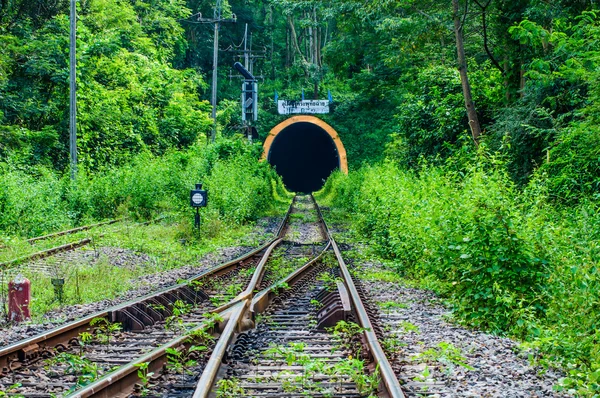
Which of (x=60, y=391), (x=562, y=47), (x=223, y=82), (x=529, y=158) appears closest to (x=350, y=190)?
(x=529, y=158)

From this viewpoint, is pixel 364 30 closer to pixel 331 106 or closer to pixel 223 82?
pixel 331 106

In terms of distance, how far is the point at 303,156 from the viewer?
167 feet

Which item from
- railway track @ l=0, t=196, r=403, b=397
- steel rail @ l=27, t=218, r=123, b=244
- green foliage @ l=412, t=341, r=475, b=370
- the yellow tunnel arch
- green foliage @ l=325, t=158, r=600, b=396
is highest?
the yellow tunnel arch

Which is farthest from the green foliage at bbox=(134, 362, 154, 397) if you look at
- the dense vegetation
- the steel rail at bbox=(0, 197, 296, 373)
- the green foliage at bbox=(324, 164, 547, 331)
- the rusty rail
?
the green foliage at bbox=(324, 164, 547, 331)

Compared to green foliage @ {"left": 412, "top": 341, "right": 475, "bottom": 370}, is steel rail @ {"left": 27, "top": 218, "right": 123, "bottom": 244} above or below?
below

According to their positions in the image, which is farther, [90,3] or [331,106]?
[331,106]

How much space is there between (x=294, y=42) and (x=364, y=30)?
26.0m

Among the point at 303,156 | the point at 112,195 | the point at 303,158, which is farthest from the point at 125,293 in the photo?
the point at 303,158

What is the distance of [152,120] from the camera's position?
28.9 meters

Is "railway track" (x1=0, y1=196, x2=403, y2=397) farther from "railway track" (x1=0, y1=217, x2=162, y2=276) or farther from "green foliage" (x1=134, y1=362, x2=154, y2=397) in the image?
"railway track" (x1=0, y1=217, x2=162, y2=276)

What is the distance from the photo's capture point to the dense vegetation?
7094 millimetres

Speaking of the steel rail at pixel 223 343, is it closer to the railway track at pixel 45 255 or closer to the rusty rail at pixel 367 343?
the rusty rail at pixel 367 343

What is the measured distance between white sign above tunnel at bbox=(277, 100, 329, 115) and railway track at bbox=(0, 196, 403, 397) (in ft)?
106

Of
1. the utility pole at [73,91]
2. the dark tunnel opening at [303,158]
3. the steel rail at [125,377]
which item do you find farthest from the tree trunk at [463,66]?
the dark tunnel opening at [303,158]
